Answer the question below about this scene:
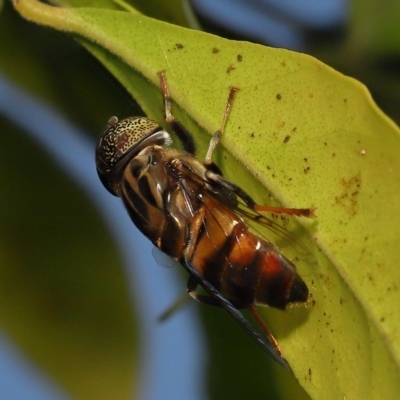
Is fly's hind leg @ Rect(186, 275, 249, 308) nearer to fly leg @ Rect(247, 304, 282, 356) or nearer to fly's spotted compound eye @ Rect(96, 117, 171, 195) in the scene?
fly leg @ Rect(247, 304, 282, 356)

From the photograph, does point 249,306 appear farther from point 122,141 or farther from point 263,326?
point 122,141

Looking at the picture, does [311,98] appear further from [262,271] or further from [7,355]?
[7,355]

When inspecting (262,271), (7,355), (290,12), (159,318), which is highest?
(290,12)

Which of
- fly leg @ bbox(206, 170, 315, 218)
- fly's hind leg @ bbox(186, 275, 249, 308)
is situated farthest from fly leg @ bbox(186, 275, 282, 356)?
fly leg @ bbox(206, 170, 315, 218)

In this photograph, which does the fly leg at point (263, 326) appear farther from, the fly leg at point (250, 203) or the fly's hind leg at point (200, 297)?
the fly leg at point (250, 203)

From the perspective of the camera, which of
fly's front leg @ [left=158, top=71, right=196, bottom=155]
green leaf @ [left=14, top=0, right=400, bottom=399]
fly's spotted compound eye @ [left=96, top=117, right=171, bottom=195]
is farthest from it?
fly's spotted compound eye @ [left=96, top=117, right=171, bottom=195]

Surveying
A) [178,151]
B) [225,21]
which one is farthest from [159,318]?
[225,21]

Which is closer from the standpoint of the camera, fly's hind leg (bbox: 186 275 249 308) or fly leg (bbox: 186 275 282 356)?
fly leg (bbox: 186 275 282 356)
